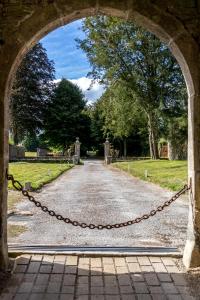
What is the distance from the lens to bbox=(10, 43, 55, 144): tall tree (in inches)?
1941

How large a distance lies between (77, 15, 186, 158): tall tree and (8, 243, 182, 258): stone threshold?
27.4 m

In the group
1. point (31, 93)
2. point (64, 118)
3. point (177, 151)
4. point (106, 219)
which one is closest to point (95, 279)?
point (106, 219)

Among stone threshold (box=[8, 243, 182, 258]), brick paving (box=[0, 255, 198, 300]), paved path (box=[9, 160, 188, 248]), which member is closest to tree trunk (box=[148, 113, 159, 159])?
paved path (box=[9, 160, 188, 248])

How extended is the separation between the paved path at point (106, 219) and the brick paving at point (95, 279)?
1282mm

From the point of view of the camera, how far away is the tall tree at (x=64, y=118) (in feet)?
173

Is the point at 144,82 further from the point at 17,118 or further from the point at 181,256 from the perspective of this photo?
the point at 181,256

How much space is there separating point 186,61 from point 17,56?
2045mm

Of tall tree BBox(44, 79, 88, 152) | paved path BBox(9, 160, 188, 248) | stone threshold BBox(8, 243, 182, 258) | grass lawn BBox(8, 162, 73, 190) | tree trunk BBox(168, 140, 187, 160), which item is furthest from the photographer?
tall tree BBox(44, 79, 88, 152)

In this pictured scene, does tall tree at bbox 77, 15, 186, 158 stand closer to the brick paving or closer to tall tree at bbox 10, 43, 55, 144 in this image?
tall tree at bbox 10, 43, 55, 144

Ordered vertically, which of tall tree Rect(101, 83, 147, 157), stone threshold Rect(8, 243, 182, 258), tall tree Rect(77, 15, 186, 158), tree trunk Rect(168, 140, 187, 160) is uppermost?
tall tree Rect(77, 15, 186, 158)

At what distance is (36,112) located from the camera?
5122cm

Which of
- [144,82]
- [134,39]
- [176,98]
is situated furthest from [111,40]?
[176,98]

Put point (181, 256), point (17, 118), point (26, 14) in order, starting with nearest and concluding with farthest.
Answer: point (26, 14) → point (181, 256) → point (17, 118)

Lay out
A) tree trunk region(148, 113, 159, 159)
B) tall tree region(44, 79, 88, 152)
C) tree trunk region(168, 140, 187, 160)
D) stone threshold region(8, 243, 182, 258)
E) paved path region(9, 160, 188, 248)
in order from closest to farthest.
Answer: stone threshold region(8, 243, 182, 258) → paved path region(9, 160, 188, 248) → tree trunk region(148, 113, 159, 159) → tree trunk region(168, 140, 187, 160) → tall tree region(44, 79, 88, 152)
